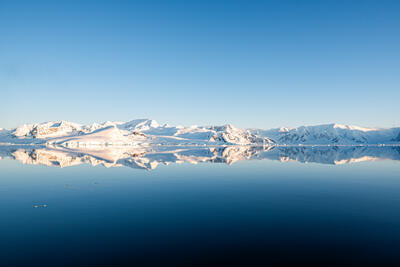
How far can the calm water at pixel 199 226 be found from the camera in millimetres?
9766

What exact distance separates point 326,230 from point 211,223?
19.5 ft

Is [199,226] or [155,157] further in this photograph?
[155,157]

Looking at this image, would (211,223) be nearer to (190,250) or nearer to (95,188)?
(190,250)

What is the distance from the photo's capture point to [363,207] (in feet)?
55.5

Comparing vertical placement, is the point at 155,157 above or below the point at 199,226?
above

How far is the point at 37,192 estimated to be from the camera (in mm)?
21609

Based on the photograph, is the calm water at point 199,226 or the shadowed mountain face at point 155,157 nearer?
the calm water at point 199,226

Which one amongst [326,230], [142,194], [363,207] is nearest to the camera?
[326,230]

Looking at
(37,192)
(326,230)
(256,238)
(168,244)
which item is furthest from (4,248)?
(326,230)

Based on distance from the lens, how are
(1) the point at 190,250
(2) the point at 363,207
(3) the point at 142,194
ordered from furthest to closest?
1. (3) the point at 142,194
2. (2) the point at 363,207
3. (1) the point at 190,250

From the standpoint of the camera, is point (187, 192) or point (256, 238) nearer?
point (256, 238)

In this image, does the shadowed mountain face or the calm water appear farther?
the shadowed mountain face

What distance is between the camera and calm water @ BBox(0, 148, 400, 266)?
9766 millimetres

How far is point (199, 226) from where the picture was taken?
13047 mm
